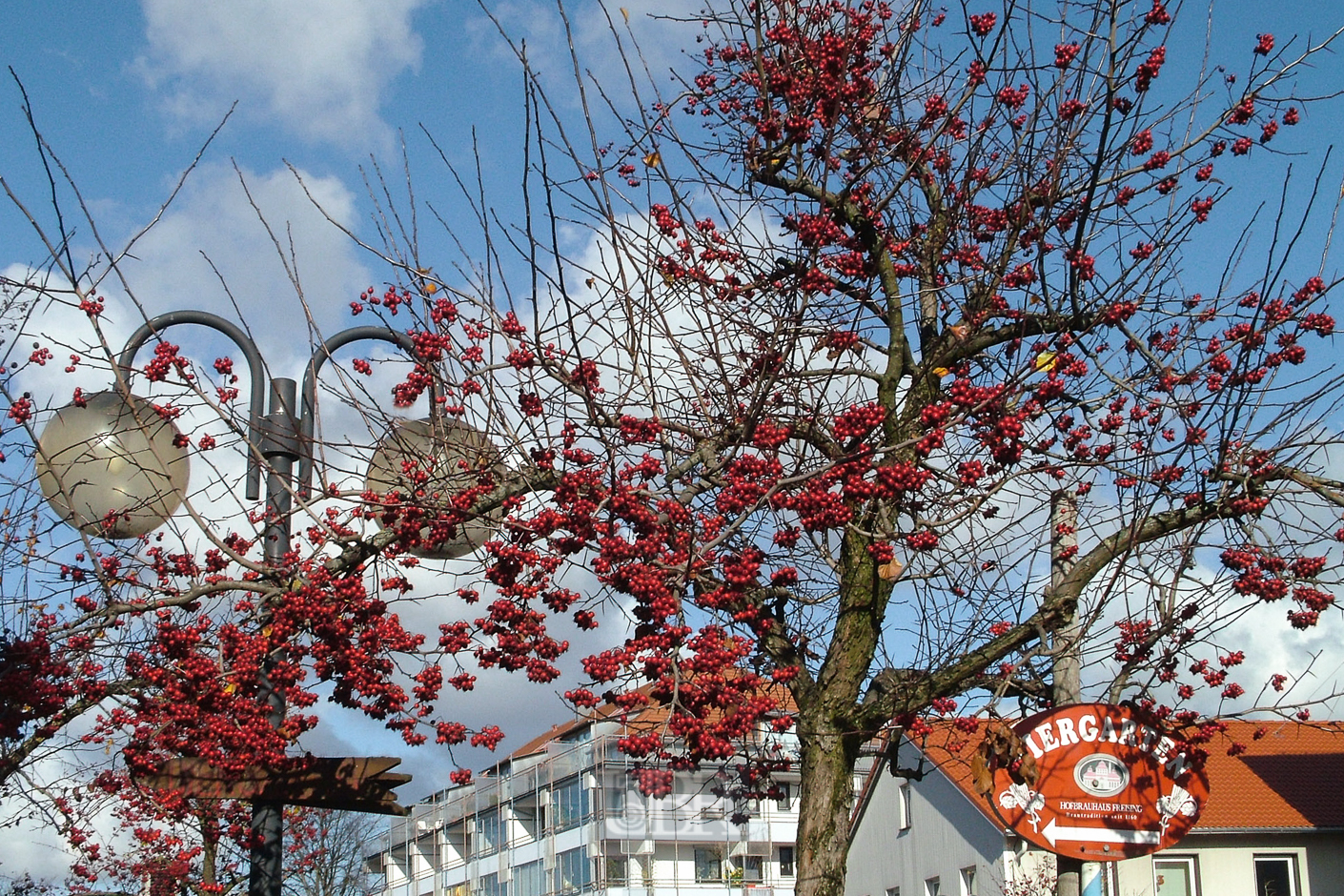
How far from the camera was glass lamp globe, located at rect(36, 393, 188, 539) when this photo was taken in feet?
19.1

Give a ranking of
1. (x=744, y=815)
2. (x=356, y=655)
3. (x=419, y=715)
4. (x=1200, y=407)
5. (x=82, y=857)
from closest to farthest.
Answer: (x=356, y=655) → (x=419, y=715) → (x=1200, y=407) → (x=744, y=815) → (x=82, y=857)

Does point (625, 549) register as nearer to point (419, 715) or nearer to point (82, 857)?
point (419, 715)

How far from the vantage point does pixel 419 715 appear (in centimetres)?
639

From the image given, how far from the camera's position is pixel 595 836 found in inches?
1757

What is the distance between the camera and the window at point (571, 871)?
148 feet

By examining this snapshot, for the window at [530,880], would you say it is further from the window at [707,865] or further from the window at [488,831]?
the window at [707,865]

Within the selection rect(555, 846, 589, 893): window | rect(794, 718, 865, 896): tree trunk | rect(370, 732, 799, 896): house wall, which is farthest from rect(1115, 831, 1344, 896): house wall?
rect(555, 846, 589, 893): window

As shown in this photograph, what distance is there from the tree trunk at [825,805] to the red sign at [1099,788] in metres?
1.00

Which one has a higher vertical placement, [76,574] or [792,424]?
[792,424]

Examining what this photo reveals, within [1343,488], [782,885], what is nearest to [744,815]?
[1343,488]

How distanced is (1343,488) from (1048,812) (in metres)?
2.63

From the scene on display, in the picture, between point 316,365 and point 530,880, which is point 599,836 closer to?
point 530,880

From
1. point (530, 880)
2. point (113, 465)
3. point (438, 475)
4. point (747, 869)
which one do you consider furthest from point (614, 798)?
point (113, 465)

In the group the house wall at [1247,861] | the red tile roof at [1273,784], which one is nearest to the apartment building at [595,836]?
the red tile roof at [1273,784]
